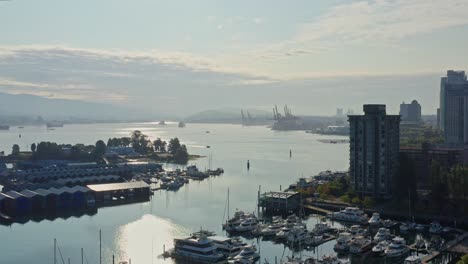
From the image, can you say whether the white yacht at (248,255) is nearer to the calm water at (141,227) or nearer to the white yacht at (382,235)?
the calm water at (141,227)

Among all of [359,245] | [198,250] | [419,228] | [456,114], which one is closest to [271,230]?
[359,245]

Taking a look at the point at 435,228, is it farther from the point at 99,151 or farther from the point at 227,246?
the point at 99,151

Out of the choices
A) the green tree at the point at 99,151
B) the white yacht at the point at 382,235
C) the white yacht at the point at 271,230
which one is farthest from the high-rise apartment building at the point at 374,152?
the green tree at the point at 99,151

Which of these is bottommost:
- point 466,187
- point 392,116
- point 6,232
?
Answer: point 6,232

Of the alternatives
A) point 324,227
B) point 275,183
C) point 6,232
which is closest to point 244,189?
point 275,183

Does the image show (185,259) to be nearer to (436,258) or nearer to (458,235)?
(436,258)

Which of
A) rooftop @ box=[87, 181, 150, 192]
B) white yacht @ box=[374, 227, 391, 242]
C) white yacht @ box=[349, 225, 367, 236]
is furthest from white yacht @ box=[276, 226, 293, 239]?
rooftop @ box=[87, 181, 150, 192]
